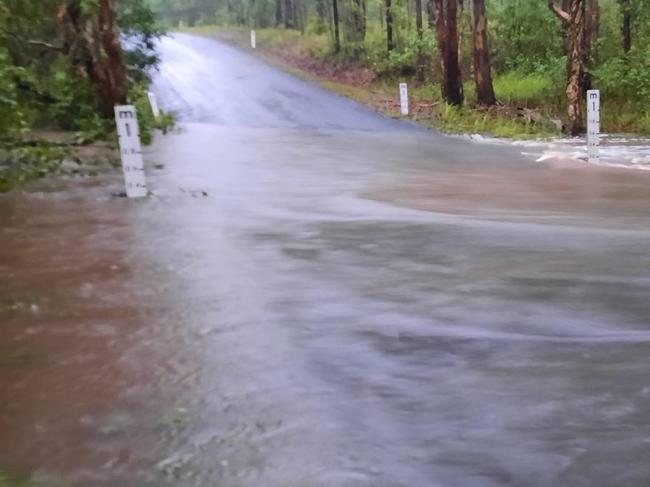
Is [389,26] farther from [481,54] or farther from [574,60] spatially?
[574,60]

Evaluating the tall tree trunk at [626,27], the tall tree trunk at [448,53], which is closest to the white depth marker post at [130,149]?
the tall tree trunk at [448,53]

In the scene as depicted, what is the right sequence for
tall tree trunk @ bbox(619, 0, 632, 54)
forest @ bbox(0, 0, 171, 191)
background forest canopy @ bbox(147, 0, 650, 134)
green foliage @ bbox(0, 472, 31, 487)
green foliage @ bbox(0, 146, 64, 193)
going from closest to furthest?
green foliage @ bbox(0, 472, 31, 487)
green foliage @ bbox(0, 146, 64, 193)
forest @ bbox(0, 0, 171, 191)
background forest canopy @ bbox(147, 0, 650, 134)
tall tree trunk @ bbox(619, 0, 632, 54)

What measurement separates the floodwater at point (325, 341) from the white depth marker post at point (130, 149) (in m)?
0.28

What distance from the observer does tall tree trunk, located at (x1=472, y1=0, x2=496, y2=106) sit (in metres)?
23.6

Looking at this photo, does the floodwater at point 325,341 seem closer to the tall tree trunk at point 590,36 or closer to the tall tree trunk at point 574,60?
the tall tree trunk at point 574,60

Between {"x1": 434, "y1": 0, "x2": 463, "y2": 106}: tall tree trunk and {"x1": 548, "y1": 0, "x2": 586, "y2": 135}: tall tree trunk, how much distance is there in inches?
164

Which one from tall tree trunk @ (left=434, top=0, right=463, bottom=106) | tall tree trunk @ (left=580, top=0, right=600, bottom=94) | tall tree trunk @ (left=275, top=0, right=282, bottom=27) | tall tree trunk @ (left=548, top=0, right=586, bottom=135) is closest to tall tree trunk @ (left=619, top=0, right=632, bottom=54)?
tall tree trunk @ (left=580, top=0, right=600, bottom=94)

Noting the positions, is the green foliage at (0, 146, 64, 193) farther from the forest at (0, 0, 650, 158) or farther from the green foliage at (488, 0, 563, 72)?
the green foliage at (488, 0, 563, 72)

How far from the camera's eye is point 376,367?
4.59 metres

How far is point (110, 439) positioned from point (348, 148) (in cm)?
1428

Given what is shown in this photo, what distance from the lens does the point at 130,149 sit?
10547 mm

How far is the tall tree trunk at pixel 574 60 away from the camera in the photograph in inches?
798

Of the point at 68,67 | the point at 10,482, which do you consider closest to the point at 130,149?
the point at 10,482

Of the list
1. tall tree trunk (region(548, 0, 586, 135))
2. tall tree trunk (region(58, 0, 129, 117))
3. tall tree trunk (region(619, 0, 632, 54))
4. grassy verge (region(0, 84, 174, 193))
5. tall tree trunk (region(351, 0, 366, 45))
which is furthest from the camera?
tall tree trunk (region(351, 0, 366, 45))
